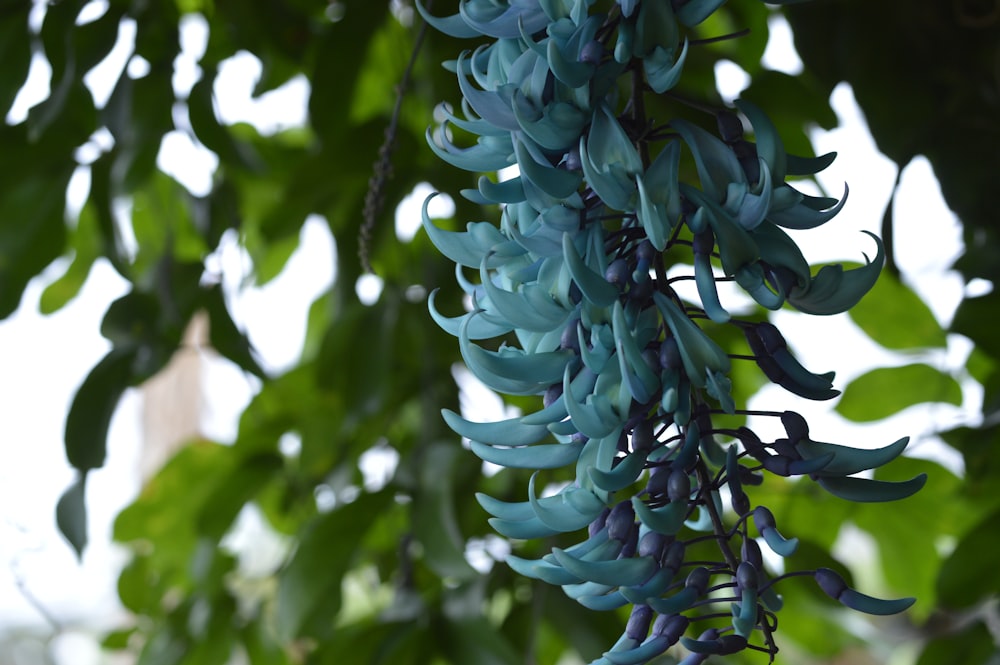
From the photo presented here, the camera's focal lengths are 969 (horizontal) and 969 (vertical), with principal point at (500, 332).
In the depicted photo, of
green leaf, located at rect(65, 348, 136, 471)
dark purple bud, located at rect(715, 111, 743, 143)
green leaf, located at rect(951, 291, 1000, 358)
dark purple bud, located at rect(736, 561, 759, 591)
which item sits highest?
dark purple bud, located at rect(715, 111, 743, 143)

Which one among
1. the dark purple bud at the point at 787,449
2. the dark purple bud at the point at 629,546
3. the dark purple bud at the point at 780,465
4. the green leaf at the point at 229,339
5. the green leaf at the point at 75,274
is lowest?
the green leaf at the point at 75,274

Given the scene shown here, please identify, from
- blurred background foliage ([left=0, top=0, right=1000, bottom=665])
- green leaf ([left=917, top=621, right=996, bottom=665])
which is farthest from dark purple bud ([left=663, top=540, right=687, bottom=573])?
green leaf ([left=917, top=621, right=996, bottom=665])

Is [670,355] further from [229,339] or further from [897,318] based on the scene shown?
[897,318]

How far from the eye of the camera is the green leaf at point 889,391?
85 cm

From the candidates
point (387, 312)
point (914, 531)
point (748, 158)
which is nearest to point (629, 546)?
point (748, 158)

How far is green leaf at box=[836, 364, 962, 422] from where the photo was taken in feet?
2.80

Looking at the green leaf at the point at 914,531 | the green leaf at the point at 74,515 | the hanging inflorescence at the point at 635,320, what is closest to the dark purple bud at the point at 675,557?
the hanging inflorescence at the point at 635,320

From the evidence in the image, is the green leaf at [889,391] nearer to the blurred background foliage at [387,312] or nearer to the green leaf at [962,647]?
the blurred background foliage at [387,312]

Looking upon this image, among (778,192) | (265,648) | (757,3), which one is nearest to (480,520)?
(265,648)

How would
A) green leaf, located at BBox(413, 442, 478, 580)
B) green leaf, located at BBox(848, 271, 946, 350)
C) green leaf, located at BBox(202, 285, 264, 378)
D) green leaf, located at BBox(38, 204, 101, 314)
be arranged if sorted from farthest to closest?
green leaf, located at BBox(38, 204, 101, 314)
green leaf, located at BBox(848, 271, 946, 350)
green leaf, located at BBox(202, 285, 264, 378)
green leaf, located at BBox(413, 442, 478, 580)

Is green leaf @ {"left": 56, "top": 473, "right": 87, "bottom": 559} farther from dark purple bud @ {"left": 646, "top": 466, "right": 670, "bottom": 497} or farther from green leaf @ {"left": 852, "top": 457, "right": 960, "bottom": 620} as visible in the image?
green leaf @ {"left": 852, "top": 457, "right": 960, "bottom": 620}

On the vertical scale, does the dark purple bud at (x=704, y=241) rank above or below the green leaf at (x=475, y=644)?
above

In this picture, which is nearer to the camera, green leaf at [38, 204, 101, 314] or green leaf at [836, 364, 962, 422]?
green leaf at [836, 364, 962, 422]

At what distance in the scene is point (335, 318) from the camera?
873mm
